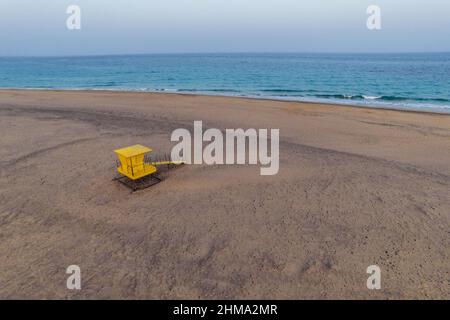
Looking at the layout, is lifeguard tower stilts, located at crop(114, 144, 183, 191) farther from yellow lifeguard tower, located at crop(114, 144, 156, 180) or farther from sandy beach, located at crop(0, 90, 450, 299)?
sandy beach, located at crop(0, 90, 450, 299)

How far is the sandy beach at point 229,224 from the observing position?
4.95 metres

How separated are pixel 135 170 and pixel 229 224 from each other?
3.66 metres

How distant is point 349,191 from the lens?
26.7 feet

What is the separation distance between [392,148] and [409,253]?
791 cm

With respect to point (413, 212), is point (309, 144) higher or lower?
higher

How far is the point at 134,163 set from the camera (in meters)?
8.32

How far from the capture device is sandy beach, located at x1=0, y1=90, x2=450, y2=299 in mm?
4949

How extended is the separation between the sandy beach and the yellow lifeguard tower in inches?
22.1

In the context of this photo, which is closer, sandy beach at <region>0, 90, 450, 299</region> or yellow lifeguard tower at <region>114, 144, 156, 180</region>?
sandy beach at <region>0, 90, 450, 299</region>

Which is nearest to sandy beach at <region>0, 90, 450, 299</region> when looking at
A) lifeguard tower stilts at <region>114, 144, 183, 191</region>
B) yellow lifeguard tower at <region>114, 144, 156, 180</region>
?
lifeguard tower stilts at <region>114, 144, 183, 191</region>

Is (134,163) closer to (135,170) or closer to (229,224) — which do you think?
(135,170)

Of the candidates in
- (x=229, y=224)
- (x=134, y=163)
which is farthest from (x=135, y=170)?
(x=229, y=224)
